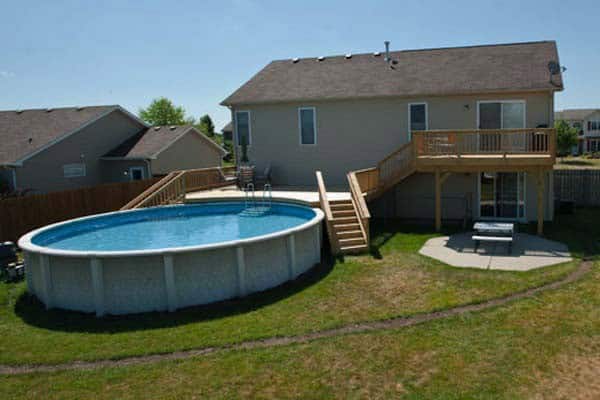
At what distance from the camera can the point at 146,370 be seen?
23.4ft

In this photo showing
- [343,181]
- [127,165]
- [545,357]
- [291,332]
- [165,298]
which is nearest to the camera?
[545,357]

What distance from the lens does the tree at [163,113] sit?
2670 inches

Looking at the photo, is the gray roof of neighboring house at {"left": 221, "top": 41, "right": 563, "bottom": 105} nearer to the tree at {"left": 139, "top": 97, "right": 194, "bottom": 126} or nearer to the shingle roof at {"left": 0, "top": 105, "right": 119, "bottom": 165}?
the shingle roof at {"left": 0, "top": 105, "right": 119, "bottom": 165}

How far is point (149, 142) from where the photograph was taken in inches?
1080

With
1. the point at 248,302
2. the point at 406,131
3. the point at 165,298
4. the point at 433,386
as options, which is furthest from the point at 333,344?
the point at 406,131

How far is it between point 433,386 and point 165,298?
530cm

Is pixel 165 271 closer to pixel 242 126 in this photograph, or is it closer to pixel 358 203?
pixel 358 203

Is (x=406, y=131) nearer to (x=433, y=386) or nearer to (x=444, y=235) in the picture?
(x=444, y=235)

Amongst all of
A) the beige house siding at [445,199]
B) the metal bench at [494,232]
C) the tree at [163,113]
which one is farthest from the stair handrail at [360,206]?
the tree at [163,113]

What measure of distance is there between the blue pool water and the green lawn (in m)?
2.59

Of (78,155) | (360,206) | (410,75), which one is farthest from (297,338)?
(78,155)

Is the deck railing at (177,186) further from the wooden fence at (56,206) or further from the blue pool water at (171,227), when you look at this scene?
the wooden fence at (56,206)

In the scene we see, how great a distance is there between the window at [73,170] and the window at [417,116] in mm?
17024

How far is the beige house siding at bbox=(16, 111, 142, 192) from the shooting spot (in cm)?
2333
